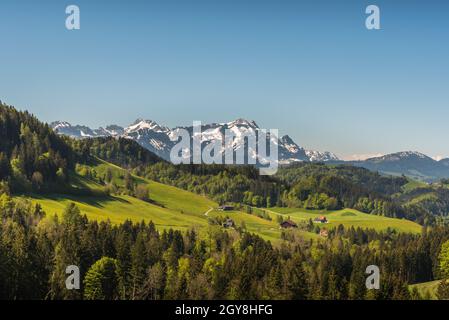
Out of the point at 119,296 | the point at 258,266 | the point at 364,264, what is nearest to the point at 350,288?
the point at 258,266

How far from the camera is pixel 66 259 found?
10725 cm

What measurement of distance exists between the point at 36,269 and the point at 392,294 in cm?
7887

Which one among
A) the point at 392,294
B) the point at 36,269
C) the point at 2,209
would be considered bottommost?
the point at 392,294

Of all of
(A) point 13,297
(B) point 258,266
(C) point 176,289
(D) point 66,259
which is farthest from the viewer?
(B) point 258,266

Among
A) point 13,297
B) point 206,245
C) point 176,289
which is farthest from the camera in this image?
point 206,245

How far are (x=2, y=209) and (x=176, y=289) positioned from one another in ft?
261

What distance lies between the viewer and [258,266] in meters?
123

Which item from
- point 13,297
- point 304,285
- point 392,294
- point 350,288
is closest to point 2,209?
point 13,297
